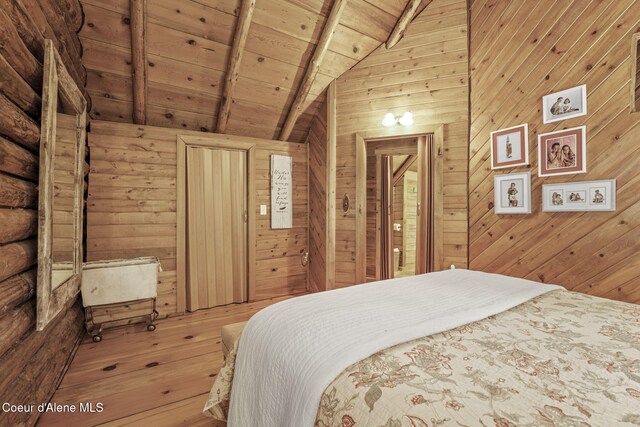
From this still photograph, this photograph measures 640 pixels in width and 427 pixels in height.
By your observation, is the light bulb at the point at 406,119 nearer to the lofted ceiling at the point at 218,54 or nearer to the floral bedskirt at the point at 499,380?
the lofted ceiling at the point at 218,54

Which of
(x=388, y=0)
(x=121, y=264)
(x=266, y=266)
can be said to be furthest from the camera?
(x=266, y=266)

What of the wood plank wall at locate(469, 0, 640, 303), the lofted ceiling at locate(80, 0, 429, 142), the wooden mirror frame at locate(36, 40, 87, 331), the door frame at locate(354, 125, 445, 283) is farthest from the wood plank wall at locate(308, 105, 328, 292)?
the wooden mirror frame at locate(36, 40, 87, 331)

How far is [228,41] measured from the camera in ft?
9.78

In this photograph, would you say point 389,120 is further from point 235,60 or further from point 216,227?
point 216,227

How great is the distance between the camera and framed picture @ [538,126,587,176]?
90.9 inches

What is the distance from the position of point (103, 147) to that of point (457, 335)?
11.3 feet

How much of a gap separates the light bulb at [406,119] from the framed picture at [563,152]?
122 centimetres

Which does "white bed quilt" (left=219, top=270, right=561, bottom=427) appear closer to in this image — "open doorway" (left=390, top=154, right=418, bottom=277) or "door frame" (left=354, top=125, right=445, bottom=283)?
"door frame" (left=354, top=125, right=445, bottom=283)

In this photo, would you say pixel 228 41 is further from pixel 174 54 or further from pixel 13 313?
pixel 13 313

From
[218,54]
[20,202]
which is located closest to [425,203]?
[218,54]

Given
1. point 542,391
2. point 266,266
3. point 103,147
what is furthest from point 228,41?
point 542,391

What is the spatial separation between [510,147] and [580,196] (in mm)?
668

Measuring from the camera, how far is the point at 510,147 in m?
2.72

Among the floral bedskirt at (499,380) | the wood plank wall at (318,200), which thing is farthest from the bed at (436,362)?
the wood plank wall at (318,200)
